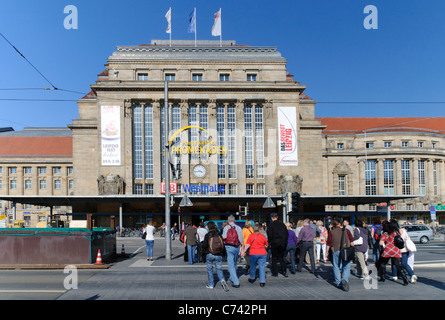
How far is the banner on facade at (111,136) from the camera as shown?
57.1m

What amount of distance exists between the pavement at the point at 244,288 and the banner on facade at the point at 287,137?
41514mm

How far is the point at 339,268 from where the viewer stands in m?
12.9

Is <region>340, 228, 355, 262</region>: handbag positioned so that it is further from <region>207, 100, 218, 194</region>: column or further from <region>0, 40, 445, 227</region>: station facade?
<region>207, 100, 218, 194</region>: column

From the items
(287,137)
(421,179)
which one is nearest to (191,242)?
(287,137)

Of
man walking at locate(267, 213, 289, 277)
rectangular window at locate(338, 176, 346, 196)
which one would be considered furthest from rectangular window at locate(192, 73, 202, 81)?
man walking at locate(267, 213, 289, 277)

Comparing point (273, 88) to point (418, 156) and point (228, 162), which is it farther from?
point (418, 156)

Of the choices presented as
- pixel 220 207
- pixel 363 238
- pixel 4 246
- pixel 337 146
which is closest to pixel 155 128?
pixel 220 207

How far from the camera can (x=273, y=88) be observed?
59.2 metres

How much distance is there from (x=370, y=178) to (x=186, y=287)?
68.0 meters

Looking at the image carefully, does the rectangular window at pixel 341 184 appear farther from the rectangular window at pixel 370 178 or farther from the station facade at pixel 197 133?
the station facade at pixel 197 133

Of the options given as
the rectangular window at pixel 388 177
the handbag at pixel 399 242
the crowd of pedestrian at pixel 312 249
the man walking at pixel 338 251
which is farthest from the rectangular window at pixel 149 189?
the handbag at pixel 399 242

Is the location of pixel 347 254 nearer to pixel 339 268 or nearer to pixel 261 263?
pixel 339 268

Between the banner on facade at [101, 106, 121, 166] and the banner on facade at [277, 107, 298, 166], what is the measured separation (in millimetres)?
21089

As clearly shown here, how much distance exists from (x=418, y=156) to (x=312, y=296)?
228 feet
